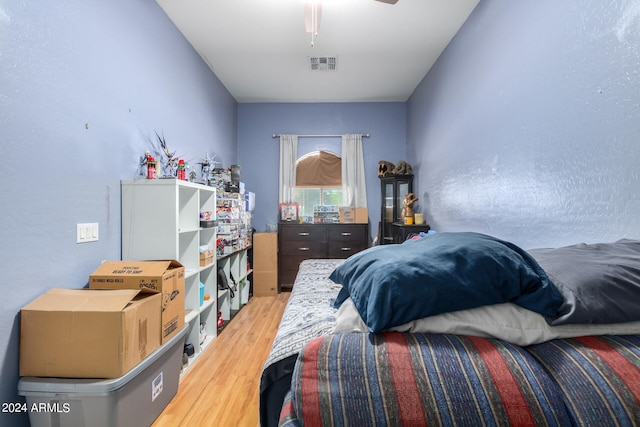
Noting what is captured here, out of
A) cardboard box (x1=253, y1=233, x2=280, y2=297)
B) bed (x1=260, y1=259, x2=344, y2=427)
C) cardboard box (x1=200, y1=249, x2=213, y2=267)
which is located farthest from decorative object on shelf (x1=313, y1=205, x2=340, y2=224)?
bed (x1=260, y1=259, x2=344, y2=427)

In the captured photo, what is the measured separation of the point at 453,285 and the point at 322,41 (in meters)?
2.76

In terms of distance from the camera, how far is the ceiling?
2330mm

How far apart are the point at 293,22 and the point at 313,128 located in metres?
1.89

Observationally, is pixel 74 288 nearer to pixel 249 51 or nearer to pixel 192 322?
pixel 192 322

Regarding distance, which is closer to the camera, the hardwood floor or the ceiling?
the hardwood floor

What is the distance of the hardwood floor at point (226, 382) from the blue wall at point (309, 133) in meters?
2.05

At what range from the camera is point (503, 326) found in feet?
2.64

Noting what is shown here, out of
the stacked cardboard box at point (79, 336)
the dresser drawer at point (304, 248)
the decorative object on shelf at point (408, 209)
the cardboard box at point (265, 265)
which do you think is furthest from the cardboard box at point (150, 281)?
the decorative object on shelf at point (408, 209)

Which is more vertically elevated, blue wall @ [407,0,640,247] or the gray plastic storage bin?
blue wall @ [407,0,640,247]

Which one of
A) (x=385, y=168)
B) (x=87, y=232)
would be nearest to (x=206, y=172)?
(x=87, y=232)

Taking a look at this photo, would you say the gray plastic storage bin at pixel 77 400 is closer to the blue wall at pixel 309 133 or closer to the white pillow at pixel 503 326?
the white pillow at pixel 503 326

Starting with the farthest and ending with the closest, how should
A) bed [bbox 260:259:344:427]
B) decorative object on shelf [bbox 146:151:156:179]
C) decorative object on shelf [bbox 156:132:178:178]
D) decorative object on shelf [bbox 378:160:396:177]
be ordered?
decorative object on shelf [bbox 378:160:396:177]
decorative object on shelf [bbox 156:132:178:178]
decorative object on shelf [bbox 146:151:156:179]
bed [bbox 260:259:344:427]

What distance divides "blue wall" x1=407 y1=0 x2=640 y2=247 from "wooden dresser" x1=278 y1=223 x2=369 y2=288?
1553 mm

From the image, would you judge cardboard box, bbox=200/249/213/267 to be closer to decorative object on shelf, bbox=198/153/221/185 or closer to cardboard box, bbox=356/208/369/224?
decorative object on shelf, bbox=198/153/221/185
